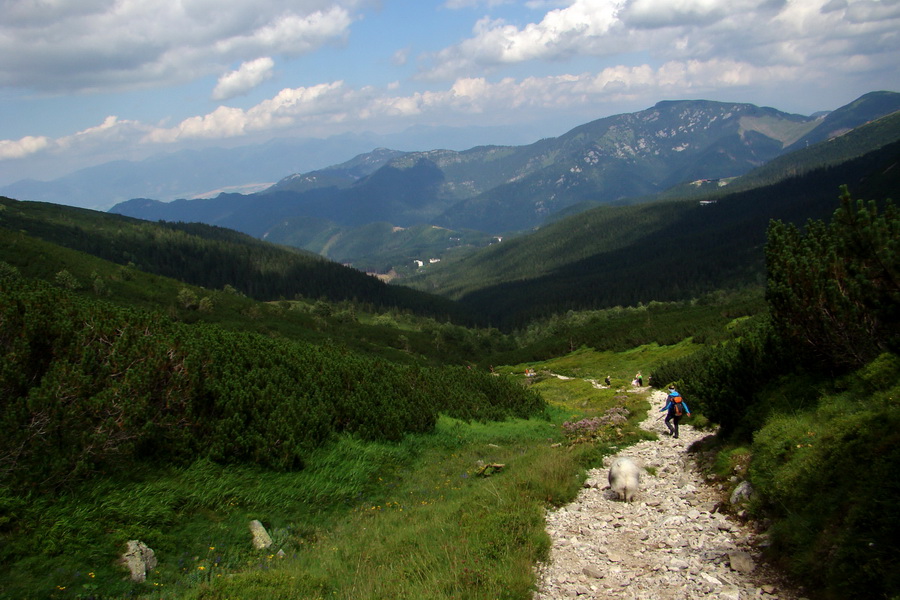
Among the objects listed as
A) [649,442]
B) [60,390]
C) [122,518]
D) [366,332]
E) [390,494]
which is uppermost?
[60,390]

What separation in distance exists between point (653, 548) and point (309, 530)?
297 inches

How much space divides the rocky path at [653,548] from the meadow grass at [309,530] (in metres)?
0.58

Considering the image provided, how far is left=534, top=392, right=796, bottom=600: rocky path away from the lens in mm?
7371

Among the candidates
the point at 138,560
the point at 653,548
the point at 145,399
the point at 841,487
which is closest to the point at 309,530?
the point at 138,560

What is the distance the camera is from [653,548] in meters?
8.87

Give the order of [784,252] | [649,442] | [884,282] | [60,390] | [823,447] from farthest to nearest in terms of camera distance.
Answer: [649,442] < [784,252] < [60,390] < [823,447] < [884,282]

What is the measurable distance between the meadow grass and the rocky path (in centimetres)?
58

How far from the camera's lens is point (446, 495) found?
13250mm

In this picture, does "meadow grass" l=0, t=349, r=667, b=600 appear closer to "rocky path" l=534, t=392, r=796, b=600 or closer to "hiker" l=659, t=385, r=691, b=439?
"rocky path" l=534, t=392, r=796, b=600

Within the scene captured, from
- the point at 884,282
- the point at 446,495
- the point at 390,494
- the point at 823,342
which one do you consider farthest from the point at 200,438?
the point at 823,342

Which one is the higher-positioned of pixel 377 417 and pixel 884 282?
pixel 884 282

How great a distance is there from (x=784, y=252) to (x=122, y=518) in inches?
678

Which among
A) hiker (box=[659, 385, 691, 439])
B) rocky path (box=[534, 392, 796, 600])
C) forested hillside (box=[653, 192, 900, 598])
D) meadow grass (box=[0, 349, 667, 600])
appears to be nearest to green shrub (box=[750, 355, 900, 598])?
forested hillside (box=[653, 192, 900, 598])

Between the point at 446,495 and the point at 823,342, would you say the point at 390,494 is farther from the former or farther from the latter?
the point at 823,342
